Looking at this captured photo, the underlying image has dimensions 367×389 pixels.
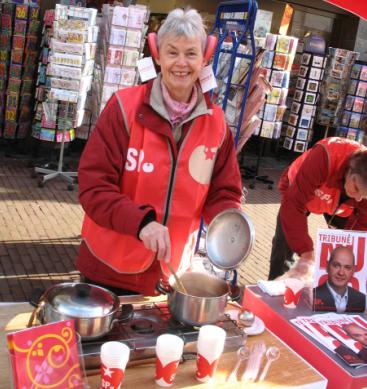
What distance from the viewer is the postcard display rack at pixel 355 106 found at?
28.3ft

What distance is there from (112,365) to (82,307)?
23 cm

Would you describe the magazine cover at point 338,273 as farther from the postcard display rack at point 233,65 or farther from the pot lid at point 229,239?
the postcard display rack at point 233,65

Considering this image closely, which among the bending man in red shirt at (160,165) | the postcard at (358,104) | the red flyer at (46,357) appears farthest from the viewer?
the postcard at (358,104)

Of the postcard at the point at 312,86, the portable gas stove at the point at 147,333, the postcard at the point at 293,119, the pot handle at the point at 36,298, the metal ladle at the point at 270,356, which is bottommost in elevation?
the metal ladle at the point at 270,356

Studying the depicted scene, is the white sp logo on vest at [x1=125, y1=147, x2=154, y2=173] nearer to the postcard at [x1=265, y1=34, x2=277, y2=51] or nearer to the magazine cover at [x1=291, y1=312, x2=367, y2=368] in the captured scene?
the magazine cover at [x1=291, y1=312, x2=367, y2=368]

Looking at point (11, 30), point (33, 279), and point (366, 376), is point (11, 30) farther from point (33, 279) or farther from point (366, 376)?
point (366, 376)

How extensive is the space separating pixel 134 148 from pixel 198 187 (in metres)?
0.29

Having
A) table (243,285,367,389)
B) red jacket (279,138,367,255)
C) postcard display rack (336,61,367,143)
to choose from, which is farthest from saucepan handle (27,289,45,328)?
postcard display rack (336,61,367,143)

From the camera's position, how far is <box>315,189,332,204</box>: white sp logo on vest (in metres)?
2.67

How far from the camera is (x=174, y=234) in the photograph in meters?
2.03

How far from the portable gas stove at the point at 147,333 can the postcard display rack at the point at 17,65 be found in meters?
5.92

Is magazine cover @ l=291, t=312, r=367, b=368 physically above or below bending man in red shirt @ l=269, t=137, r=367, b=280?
below

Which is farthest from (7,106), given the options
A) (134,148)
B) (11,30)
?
(134,148)

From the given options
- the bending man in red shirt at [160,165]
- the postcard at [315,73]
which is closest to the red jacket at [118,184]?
the bending man in red shirt at [160,165]
